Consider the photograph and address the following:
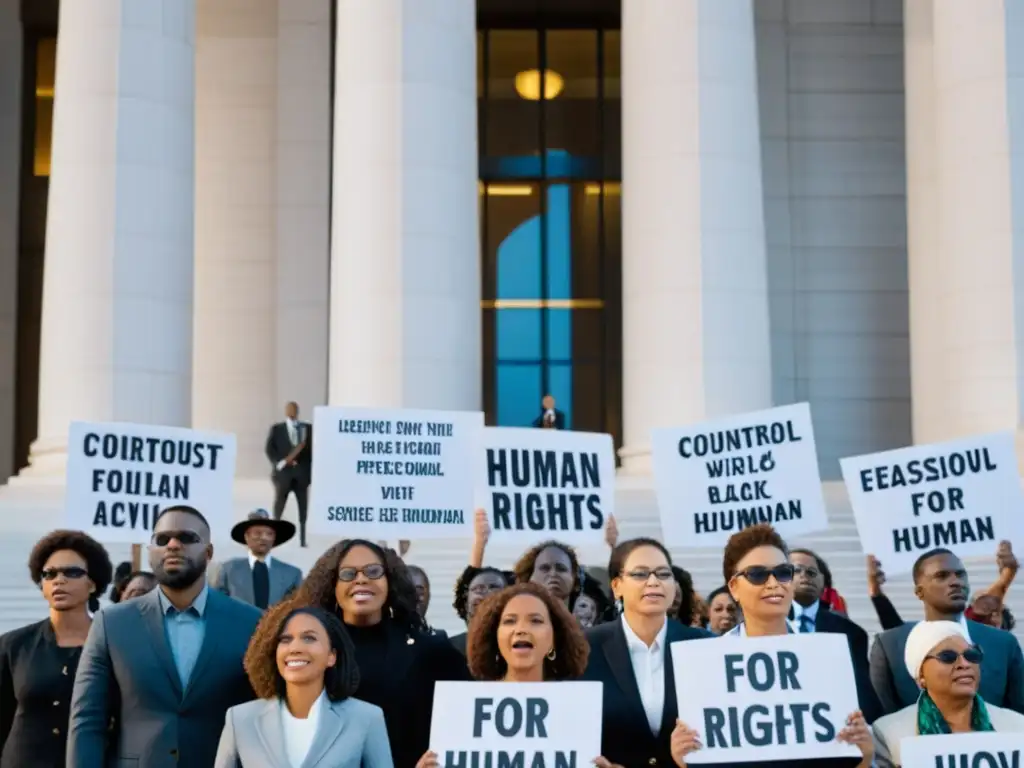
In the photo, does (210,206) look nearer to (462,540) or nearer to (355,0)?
(355,0)

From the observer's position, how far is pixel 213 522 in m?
21.4

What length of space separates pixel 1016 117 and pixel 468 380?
37.4 ft

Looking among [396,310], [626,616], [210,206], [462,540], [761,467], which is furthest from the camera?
[210,206]

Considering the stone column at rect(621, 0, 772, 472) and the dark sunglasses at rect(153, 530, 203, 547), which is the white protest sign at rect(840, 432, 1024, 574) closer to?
the dark sunglasses at rect(153, 530, 203, 547)

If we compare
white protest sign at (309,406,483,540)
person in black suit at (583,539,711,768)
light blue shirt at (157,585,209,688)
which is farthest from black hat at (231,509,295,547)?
person in black suit at (583,539,711,768)

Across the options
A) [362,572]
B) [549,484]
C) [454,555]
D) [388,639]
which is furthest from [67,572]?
[454,555]

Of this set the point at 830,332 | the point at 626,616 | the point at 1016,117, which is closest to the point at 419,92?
the point at 1016,117

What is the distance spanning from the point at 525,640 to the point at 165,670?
2315 millimetres

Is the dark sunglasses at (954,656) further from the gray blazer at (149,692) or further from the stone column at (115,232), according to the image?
the stone column at (115,232)

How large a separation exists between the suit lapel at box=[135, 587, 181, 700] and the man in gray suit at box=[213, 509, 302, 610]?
24.8 feet

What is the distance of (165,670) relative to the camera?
41.6 feet

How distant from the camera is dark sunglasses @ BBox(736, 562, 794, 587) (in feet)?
41.5

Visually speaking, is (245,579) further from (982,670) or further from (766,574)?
(766,574)

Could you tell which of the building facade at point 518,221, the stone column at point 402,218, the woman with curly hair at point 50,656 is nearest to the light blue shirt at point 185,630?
the woman with curly hair at point 50,656
